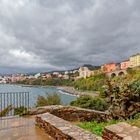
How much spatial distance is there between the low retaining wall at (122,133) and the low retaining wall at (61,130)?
263 millimetres

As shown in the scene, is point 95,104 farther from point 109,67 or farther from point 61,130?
point 109,67

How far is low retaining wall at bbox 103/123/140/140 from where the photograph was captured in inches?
177

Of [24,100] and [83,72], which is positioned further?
[83,72]

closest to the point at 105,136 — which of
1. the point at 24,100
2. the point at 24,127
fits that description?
→ the point at 24,127

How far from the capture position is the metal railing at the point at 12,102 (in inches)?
330

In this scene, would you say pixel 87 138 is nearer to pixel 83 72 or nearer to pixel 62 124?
pixel 62 124

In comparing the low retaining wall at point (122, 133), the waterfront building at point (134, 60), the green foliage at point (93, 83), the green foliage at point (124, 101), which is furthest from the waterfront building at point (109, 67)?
the low retaining wall at point (122, 133)

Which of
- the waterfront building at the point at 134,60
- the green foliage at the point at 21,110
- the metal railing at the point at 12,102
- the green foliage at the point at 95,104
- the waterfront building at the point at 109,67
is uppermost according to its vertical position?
the waterfront building at the point at 134,60

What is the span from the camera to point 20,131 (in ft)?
20.9

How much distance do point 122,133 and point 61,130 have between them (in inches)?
56.2

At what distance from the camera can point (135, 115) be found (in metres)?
8.60

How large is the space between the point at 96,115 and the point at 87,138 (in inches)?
196

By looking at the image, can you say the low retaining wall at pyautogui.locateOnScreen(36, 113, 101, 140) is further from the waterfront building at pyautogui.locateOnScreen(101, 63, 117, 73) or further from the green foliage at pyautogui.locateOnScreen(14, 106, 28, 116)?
the waterfront building at pyautogui.locateOnScreen(101, 63, 117, 73)

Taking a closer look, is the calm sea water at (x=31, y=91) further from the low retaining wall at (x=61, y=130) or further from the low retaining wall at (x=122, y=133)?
the low retaining wall at (x=122, y=133)
